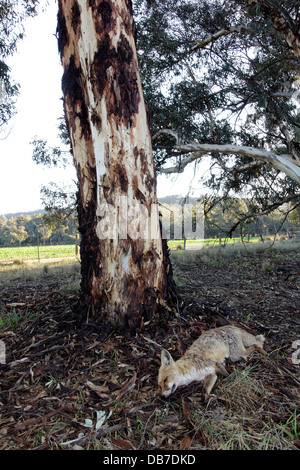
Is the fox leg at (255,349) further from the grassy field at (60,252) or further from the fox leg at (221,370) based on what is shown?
the grassy field at (60,252)

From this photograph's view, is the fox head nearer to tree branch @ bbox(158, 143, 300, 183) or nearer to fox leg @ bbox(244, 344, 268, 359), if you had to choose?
fox leg @ bbox(244, 344, 268, 359)

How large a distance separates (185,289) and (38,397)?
8.28ft

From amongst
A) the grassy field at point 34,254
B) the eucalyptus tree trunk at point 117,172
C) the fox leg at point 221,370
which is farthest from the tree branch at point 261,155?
the grassy field at point 34,254

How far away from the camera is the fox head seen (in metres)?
1.87

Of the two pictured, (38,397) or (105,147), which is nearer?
(38,397)

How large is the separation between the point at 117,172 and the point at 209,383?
1.82 meters

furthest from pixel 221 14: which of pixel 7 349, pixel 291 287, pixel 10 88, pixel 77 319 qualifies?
pixel 7 349

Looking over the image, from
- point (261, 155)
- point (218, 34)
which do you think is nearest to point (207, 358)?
point (261, 155)

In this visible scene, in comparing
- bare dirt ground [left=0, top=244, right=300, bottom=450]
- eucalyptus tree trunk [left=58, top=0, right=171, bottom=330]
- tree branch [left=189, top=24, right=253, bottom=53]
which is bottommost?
bare dirt ground [left=0, top=244, right=300, bottom=450]

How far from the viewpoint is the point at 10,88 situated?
293 inches

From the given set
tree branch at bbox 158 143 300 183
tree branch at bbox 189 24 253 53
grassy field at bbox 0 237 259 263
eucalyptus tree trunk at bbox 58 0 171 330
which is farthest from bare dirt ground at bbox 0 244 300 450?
grassy field at bbox 0 237 259 263

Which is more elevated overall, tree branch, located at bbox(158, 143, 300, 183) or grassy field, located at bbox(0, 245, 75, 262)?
tree branch, located at bbox(158, 143, 300, 183)

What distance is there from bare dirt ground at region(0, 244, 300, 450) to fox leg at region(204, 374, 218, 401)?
0.04 meters

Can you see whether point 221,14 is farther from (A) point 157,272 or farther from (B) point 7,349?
(B) point 7,349
